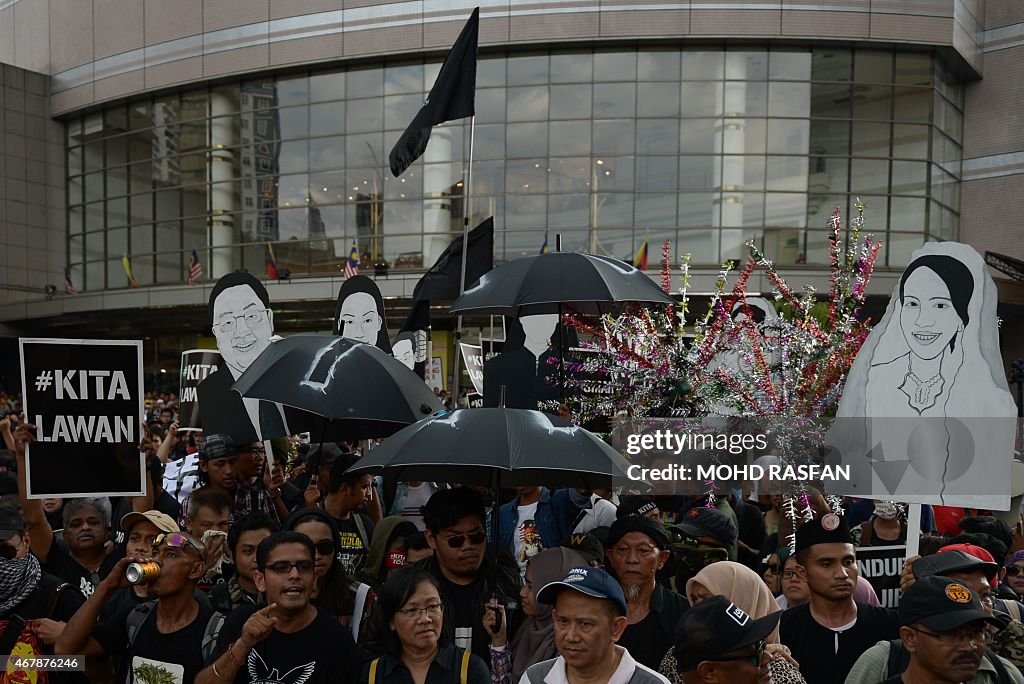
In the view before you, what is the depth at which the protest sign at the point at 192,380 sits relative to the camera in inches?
381

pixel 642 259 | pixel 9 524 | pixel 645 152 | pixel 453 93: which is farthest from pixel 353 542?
pixel 645 152

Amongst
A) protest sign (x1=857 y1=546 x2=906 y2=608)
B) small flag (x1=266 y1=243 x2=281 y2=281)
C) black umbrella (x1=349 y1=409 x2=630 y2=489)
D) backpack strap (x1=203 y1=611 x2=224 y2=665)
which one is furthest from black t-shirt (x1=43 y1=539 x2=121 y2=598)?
small flag (x1=266 y1=243 x2=281 y2=281)

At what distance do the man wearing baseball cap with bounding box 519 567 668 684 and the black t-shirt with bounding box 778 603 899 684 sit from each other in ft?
4.06

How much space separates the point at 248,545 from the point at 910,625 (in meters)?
3.17

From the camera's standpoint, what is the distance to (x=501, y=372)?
24.1 feet

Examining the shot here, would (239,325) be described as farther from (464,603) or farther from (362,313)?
(464,603)

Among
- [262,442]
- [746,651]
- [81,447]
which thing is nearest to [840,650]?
[746,651]

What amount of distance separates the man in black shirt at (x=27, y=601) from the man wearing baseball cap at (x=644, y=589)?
2.56 m

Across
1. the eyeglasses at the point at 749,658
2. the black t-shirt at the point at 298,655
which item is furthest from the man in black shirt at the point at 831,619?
the black t-shirt at the point at 298,655

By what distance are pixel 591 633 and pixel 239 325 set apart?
18.7 ft

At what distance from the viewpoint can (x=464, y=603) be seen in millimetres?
4852

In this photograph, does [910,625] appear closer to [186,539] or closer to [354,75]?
[186,539]

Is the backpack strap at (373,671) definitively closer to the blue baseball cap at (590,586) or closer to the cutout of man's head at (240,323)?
the blue baseball cap at (590,586)

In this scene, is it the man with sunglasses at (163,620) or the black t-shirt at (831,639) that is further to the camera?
the black t-shirt at (831,639)
